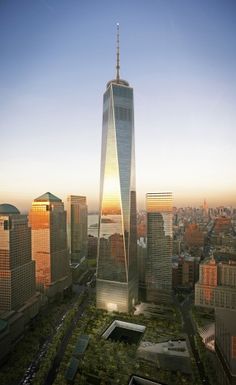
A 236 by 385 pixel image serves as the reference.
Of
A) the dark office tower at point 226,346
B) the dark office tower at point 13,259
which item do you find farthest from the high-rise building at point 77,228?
the dark office tower at point 226,346

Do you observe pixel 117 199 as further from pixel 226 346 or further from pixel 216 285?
pixel 226 346

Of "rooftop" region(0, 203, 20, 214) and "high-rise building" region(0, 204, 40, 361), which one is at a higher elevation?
"rooftop" region(0, 203, 20, 214)

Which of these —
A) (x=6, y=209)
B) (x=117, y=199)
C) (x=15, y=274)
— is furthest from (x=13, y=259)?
(x=117, y=199)

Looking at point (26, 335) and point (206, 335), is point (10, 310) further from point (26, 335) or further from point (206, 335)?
point (206, 335)

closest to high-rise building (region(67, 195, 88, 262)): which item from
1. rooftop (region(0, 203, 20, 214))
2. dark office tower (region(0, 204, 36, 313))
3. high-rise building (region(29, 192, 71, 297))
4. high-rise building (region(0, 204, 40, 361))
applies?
high-rise building (region(29, 192, 71, 297))

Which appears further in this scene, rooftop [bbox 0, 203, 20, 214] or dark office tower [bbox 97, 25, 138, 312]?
dark office tower [bbox 97, 25, 138, 312]

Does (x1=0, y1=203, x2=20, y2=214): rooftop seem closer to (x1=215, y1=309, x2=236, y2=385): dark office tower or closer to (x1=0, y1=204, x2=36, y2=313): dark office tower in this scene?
(x1=0, y1=204, x2=36, y2=313): dark office tower
